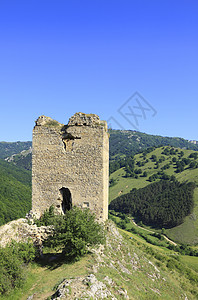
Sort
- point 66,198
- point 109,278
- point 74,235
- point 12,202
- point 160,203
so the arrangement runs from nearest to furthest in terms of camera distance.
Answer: point 109,278 → point 74,235 → point 66,198 → point 12,202 → point 160,203

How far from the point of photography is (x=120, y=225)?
8525cm

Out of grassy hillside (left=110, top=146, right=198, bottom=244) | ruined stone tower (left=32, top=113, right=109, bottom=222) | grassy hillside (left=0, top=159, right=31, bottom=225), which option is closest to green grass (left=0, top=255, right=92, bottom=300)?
ruined stone tower (left=32, top=113, right=109, bottom=222)

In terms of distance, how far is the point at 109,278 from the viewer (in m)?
11.8

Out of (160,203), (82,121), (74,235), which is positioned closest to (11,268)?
(74,235)

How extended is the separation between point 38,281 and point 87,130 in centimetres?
798

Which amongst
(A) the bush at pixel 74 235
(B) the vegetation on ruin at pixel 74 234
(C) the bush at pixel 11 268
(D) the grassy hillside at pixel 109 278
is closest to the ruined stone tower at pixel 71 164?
(B) the vegetation on ruin at pixel 74 234

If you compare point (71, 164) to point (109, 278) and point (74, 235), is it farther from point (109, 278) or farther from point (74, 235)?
point (109, 278)

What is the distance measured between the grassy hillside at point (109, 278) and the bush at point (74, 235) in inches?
23.7

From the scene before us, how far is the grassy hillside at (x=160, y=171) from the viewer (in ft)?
269

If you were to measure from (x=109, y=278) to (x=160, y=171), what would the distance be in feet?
413

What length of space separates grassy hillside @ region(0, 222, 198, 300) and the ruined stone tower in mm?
2315

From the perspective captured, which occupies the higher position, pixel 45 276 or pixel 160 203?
pixel 45 276

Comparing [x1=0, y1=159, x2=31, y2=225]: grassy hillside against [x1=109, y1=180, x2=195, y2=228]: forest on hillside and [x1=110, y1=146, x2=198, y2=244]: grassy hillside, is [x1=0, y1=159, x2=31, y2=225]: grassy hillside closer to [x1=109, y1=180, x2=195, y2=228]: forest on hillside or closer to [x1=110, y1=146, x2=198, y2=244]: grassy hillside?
[x1=109, y1=180, x2=195, y2=228]: forest on hillside

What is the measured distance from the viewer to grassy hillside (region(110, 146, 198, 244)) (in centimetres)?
8212
